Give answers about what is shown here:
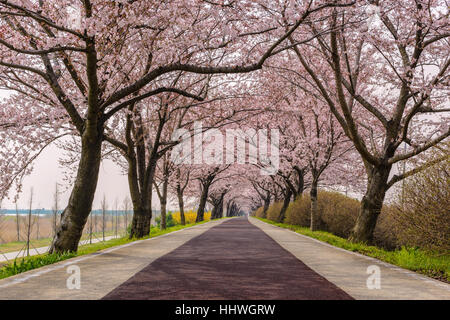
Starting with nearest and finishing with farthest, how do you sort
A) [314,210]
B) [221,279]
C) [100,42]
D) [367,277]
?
[221,279] < [367,277] < [100,42] < [314,210]

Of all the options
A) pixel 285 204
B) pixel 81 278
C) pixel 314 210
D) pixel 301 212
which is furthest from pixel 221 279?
pixel 285 204

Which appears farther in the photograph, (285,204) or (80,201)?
(285,204)

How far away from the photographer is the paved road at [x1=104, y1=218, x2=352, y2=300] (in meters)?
5.11

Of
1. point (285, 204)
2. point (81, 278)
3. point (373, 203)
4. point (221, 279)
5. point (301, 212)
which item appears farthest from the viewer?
point (285, 204)

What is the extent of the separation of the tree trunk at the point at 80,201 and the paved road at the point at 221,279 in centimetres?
138

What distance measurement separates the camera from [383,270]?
23.6ft

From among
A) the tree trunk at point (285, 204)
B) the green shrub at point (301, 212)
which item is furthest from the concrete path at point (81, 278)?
the tree trunk at point (285, 204)

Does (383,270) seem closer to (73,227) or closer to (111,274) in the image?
(111,274)

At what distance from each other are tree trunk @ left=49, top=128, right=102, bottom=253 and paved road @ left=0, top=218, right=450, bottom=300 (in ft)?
4.52

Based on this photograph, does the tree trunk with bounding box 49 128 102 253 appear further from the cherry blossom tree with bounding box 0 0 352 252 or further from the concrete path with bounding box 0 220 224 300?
the concrete path with bounding box 0 220 224 300

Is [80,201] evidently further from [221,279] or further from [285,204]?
[285,204]

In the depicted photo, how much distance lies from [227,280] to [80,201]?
559 centimetres

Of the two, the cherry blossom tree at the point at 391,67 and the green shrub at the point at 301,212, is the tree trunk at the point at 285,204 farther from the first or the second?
the cherry blossom tree at the point at 391,67

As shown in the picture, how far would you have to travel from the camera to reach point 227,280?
6168 millimetres
